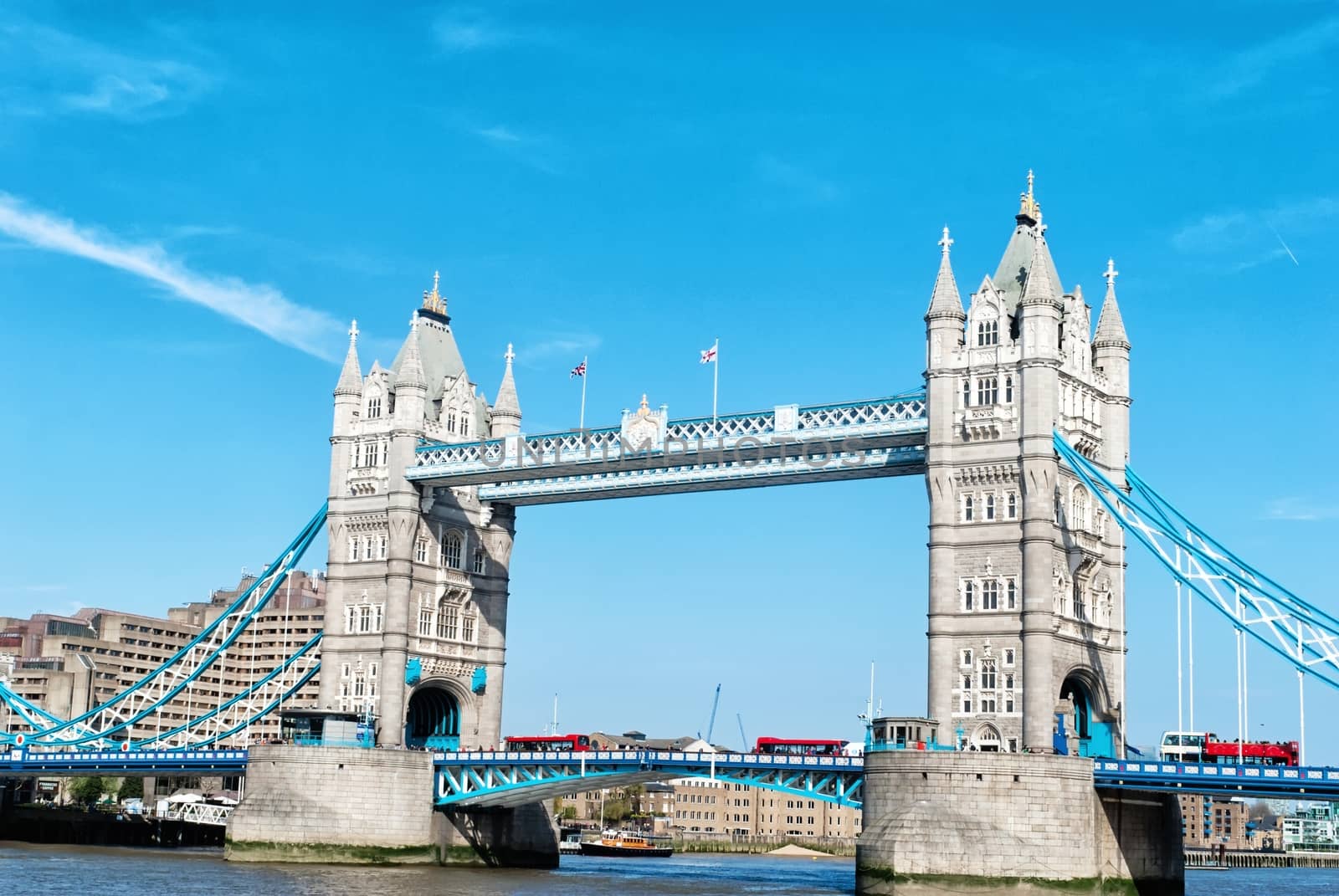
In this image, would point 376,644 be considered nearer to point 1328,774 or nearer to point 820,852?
point 1328,774

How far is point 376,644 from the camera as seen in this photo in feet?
331

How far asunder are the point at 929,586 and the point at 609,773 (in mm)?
21590

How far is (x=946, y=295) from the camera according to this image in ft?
276

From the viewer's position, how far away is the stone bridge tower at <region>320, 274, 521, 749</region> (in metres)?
100

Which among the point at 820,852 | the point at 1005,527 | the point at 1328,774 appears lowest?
the point at 820,852

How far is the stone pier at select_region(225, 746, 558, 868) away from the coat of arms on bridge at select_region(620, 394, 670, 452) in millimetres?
20557

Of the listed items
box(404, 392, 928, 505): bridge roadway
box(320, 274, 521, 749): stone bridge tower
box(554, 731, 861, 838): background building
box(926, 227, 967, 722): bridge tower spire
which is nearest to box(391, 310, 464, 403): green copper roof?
box(320, 274, 521, 749): stone bridge tower

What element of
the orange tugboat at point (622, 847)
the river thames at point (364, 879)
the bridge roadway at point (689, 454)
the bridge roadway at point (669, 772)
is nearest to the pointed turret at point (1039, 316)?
the bridge roadway at point (689, 454)

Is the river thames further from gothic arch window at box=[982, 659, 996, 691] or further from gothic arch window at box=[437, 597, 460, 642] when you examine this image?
gothic arch window at box=[437, 597, 460, 642]

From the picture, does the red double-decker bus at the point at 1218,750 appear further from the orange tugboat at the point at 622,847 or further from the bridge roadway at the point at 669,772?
the orange tugboat at the point at 622,847

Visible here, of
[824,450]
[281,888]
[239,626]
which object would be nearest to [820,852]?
[239,626]

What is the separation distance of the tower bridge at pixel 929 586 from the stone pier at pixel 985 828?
11cm

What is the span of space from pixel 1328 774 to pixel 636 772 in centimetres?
3597

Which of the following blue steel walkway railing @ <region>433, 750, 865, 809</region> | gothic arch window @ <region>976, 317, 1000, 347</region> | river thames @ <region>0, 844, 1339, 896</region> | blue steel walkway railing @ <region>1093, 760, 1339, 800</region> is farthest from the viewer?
blue steel walkway railing @ <region>433, 750, 865, 809</region>
